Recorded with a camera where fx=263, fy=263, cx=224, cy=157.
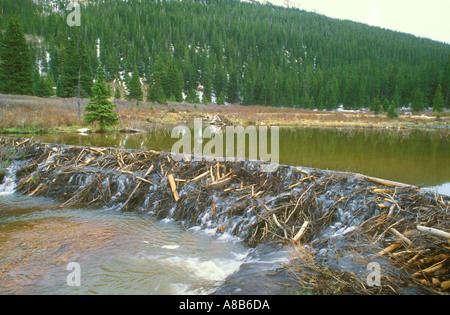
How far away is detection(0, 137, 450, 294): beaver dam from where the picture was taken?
413 cm

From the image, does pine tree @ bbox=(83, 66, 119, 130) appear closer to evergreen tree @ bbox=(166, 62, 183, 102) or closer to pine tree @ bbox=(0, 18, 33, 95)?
pine tree @ bbox=(0, 18, 33, 95)

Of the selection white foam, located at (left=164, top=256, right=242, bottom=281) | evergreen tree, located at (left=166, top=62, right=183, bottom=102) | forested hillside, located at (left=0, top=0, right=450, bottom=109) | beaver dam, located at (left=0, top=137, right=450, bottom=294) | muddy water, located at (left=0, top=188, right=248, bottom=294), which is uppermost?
forested hillside, located at (left=0, top=0, right=450, bottom=109)

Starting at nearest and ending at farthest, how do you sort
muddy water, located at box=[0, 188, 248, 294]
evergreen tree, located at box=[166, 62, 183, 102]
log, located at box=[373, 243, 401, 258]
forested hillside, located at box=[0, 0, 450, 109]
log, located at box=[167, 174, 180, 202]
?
log, located at box=[373, 243, 401, 258]
muddy water, located at box=[0, 188, 248, 294]
log, located at box=[167, 174, 180, 202]
evergreen tree, located at box=[166, 62, 183, 102]
forested hillside, located at box=[0, 0, 450, 109]

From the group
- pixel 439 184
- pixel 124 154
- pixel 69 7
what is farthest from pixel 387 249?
pixel 69 7

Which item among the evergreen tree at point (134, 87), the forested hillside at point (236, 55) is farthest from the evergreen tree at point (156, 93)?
the evergreen tree at point (134, 87)

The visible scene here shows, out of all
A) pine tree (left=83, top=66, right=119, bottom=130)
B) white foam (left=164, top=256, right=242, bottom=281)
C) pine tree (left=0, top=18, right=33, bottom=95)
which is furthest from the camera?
pine tree (left=0, top=18, right=33, bottom=95)

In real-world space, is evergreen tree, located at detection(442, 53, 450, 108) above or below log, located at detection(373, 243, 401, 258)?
above

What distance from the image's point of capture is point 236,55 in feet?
409

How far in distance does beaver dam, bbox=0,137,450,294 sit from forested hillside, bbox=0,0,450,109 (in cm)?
2704

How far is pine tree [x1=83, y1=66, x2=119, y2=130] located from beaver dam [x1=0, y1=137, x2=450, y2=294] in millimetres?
11701

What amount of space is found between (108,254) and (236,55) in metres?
129

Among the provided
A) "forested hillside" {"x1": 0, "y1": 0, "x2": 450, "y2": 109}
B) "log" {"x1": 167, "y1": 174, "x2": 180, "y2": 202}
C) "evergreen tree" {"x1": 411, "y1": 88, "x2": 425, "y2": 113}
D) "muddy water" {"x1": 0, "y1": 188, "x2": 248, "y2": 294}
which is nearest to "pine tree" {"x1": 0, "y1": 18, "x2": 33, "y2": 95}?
"forested hillside" {"x1": 0, "y1": 0, "x2": 450, "y2": 109}

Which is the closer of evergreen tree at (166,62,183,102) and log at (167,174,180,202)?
log at (167,174,180,202)
